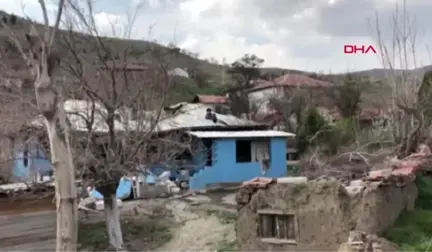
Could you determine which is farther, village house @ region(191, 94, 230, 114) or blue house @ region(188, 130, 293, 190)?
village house @ region(191, 94, 230, 114)

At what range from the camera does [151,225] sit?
688 inches

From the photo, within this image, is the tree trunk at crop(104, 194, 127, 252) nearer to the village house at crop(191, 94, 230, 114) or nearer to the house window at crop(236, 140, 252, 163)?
the house window at crop(236, 140, 252, 163)

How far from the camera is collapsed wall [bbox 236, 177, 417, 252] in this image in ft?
30.0

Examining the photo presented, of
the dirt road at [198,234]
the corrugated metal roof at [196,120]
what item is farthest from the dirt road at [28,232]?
the corrugated metal roof at [196,120]

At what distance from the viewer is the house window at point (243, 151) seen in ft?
87.0

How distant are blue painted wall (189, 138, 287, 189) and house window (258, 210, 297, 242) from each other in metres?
13.4

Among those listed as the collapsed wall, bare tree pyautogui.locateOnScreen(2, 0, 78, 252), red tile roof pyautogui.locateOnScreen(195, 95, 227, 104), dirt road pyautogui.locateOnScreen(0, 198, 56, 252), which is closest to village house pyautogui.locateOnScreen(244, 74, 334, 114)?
red tile roof pyautogui.locateOnScreen(195, 95, 227, 104)

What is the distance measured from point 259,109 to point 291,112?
5643 millimetres

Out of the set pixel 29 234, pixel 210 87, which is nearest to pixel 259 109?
pixel 210 87

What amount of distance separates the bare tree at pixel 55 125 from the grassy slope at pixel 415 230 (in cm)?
511

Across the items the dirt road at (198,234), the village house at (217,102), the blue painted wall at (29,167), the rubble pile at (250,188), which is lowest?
the dirt road at (198,234)

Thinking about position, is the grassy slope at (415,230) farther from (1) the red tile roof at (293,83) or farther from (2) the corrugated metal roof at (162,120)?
(1) the red tile roof at (293,83)

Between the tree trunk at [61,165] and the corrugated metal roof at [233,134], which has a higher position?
the corrugated metal roof at [233,134]

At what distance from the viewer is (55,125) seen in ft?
15.3
